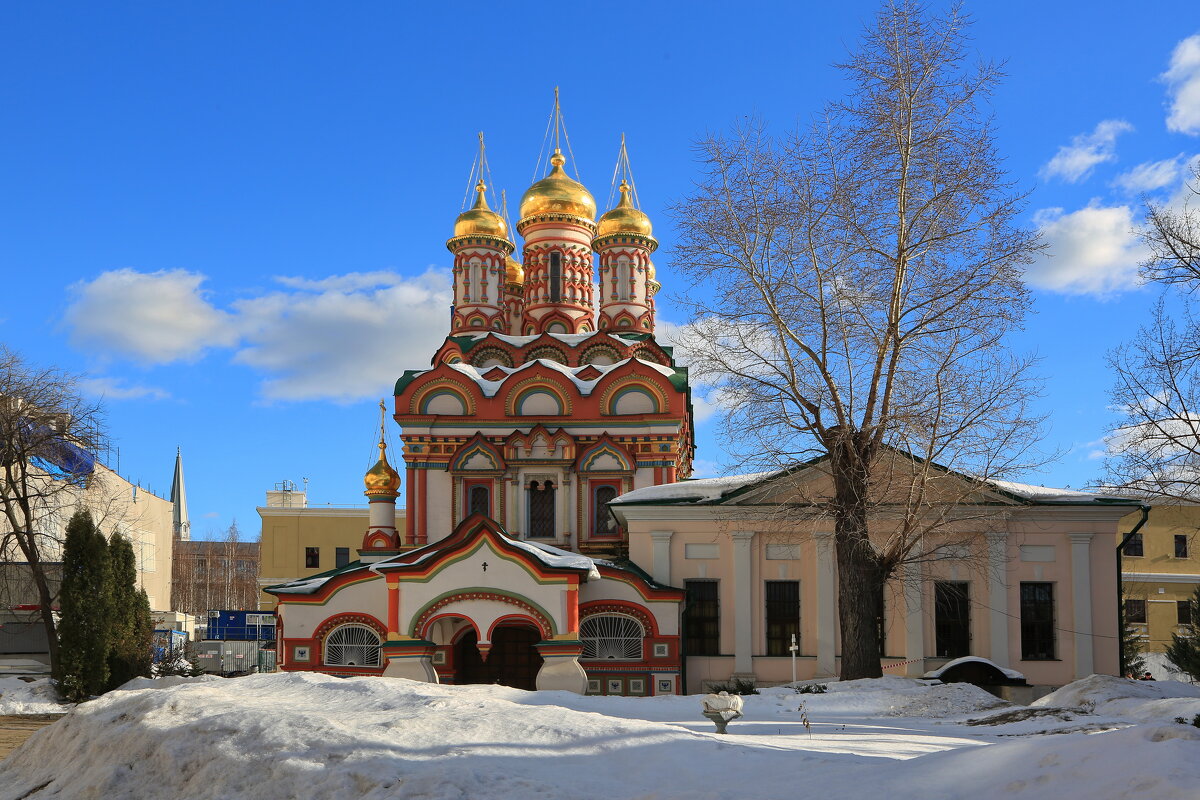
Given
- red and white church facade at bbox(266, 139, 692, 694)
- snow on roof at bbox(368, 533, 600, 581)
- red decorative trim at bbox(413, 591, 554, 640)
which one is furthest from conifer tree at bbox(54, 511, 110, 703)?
red decorative trim at bbox(413, 591, 554, 640)

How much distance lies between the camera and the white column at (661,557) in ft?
71.6

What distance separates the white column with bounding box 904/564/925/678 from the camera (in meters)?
21.0

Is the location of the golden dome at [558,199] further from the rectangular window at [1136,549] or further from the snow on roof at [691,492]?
the rectangular window at [1136,549]

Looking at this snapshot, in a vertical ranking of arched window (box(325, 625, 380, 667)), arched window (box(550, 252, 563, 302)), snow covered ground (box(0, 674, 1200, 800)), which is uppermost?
arched window (box(550, 252, 563, 302))

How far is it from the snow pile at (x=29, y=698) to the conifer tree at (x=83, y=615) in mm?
267

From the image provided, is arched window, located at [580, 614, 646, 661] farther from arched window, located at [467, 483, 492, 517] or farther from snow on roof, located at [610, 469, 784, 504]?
arched window, located at [467, 483, 492, 517]

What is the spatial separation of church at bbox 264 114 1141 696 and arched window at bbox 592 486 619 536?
52 millimetres

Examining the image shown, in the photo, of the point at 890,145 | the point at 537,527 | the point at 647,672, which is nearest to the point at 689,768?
the point at 890,145

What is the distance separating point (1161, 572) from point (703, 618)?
24.5 metres

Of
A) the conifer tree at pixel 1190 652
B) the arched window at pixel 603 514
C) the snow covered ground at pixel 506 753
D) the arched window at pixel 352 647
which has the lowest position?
the conifer tree at pixel 1190 652

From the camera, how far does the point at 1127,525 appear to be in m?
38.4

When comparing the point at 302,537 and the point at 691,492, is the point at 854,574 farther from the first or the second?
the point at 302,537

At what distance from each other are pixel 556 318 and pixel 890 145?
A: 55.2ft

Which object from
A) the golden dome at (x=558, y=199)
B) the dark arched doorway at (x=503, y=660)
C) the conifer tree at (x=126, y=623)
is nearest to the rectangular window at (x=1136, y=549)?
the golden dome at (x=558, y=199)
